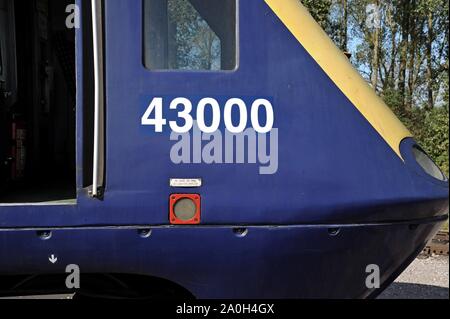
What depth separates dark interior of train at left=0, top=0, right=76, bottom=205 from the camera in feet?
10.9

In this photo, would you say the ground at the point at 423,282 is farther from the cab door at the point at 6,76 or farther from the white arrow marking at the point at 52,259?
the cab door at the point at 6,76

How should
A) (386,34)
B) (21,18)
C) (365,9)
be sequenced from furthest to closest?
(386,34)
(365,9)
(21,18)

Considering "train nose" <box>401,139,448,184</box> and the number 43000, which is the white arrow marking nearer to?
the number 43000

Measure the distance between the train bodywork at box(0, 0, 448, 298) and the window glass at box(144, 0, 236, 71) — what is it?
0.07 m

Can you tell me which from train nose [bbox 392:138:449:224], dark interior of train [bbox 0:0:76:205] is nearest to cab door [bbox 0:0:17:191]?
dark interior of train [bbox 0:0:76:205]

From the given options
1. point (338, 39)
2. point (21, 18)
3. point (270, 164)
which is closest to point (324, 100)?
point (270, 164)

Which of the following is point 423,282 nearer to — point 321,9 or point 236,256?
point 236,256

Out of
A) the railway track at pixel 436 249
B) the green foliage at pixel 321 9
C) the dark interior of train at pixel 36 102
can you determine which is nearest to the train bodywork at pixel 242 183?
the dark interior of train at pixel 36 102

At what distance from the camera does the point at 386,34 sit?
1702 centimetres

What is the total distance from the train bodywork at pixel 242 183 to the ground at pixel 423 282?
269 centimetres
